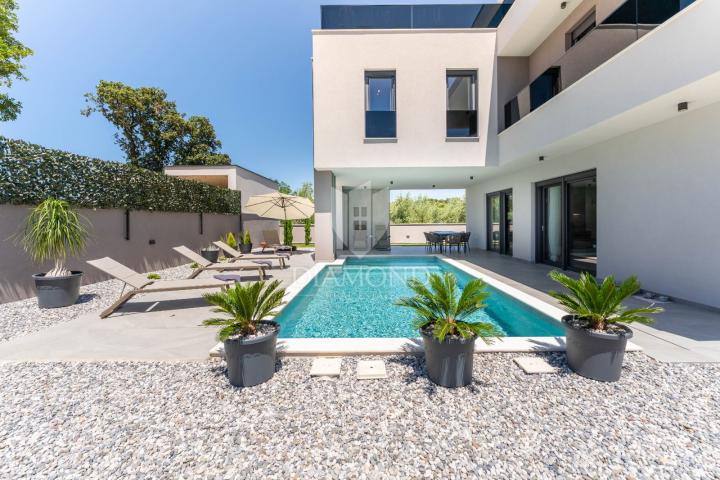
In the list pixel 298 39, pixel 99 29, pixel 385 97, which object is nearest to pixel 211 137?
pixel 99 29

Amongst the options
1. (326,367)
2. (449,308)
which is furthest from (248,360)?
(449,308)

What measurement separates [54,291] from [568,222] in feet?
39.9

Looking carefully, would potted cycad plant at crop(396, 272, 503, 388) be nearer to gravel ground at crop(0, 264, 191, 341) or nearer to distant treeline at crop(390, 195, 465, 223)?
gravel ground at crop(0, 264, 191, 341)

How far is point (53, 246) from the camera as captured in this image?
570 centimetres

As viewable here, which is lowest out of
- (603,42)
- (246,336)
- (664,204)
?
(246,336)

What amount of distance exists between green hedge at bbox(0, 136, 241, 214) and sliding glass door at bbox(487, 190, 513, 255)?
41.2ft

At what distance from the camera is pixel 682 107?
16.4 ft

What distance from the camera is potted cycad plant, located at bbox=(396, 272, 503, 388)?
2881 millimetres

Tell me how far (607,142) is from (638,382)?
639cm

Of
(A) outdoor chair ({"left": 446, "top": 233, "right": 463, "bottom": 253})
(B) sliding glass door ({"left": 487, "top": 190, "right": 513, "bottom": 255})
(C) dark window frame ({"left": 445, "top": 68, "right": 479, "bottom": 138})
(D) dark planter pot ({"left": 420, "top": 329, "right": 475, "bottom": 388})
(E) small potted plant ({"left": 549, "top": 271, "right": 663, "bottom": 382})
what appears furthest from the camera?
(A) outdoor chair ({"left": 446, "top": 233, "right": 463, "bottom": 253})

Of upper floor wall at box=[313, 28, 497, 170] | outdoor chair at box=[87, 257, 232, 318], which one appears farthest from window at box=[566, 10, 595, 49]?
outdoor chair at box=[87, 257, 232, 318]

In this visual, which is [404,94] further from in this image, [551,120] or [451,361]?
[451,361]

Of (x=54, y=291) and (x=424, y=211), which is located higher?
(x=424, y=211)

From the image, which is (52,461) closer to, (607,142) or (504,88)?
(607,142)
